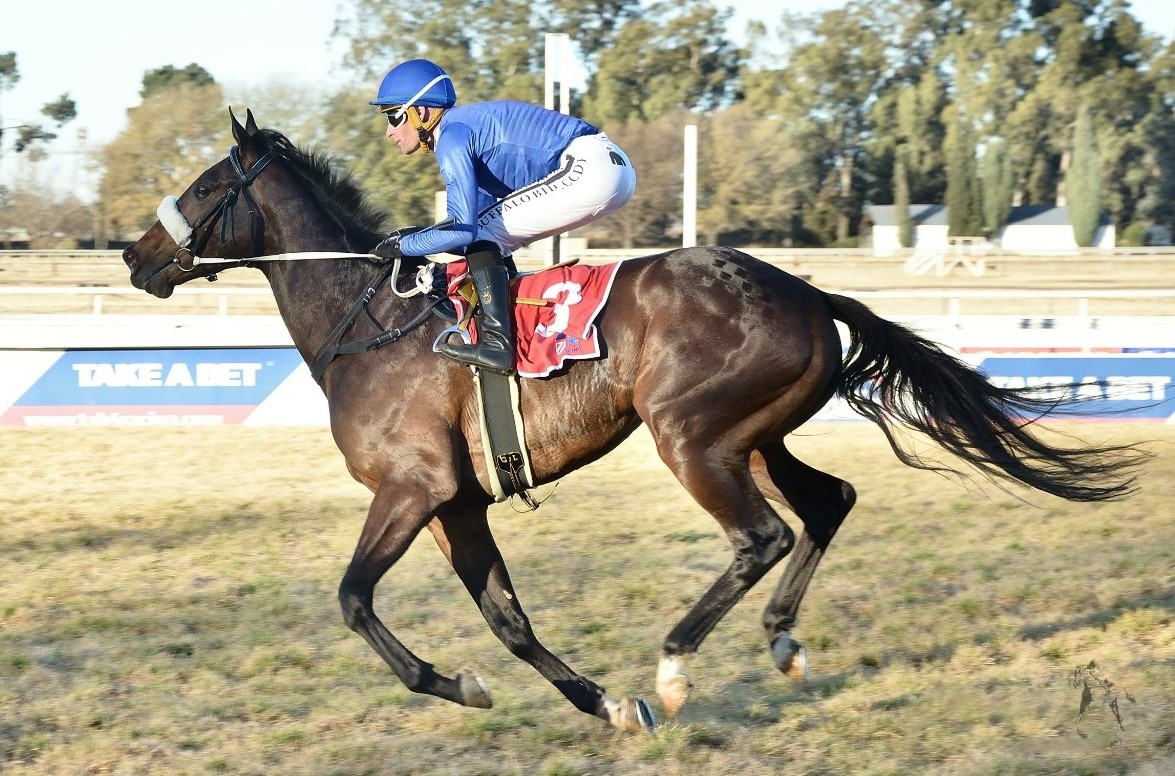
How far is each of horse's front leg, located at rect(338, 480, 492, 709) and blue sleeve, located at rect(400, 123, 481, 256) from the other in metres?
0.79

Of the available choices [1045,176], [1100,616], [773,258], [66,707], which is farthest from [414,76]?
[1045,176]

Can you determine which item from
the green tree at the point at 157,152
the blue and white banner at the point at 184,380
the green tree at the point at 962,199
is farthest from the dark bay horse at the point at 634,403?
the green tree at the point at 962,199

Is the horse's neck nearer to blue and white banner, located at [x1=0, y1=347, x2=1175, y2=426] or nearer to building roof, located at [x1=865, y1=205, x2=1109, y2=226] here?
blue and white banner, located at [x1=0, y1=347, x2=1175, y2=426]

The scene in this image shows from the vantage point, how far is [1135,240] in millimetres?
54031

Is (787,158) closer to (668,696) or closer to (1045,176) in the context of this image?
(1045,176)

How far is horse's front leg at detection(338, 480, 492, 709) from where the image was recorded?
12.4 ft

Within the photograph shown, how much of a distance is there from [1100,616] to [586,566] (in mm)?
2310

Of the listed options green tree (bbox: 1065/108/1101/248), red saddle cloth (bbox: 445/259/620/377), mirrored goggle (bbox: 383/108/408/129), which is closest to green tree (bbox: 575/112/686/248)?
green tree (bbox: 1065/108/1101/248)

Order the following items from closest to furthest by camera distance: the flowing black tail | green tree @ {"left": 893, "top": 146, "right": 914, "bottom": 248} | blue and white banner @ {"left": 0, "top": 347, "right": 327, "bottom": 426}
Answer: the flowing black tail, blue and white banner @ {"left": 0, "top": 347, "right": 327, "bottom": 426}, green tree @ {"left": 893, "top": 146, "right": 914, "bottom": 248}

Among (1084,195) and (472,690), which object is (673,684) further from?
(1084,195)

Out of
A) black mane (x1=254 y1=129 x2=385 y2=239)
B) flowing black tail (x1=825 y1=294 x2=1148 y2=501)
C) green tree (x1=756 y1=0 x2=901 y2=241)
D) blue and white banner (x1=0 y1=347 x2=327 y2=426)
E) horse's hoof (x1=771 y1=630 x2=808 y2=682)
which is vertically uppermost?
green tree (x1=756 y1=0 x2=901 y2=241)

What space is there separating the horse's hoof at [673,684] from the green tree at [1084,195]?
5471cm

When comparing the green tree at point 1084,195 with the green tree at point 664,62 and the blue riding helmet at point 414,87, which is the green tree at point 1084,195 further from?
the blue riding helmet at point 414,87

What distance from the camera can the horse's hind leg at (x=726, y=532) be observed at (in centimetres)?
381
